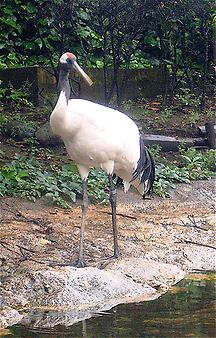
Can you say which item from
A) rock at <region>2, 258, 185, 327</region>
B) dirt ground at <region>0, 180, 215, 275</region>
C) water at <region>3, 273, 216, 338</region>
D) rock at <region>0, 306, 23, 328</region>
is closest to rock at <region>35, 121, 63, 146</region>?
dirt ground at <region>0, 180, 215, 275</region>

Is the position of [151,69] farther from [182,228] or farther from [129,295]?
[129,295]

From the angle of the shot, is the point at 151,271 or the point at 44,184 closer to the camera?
the point at 151,271

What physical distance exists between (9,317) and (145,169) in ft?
9.26

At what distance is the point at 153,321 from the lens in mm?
5531

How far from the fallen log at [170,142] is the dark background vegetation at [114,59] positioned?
0.33 m

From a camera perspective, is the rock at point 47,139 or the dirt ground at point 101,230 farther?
the rock at point 47,139

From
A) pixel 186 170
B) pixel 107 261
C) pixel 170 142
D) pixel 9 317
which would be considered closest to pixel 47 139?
pixel 170 142

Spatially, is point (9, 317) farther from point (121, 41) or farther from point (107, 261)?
point (121, 41)

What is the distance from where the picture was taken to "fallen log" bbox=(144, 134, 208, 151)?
11719 mm

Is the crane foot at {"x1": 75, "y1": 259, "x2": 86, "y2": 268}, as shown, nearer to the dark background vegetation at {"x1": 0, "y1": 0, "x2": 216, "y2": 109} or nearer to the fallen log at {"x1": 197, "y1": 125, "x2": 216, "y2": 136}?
the dark background vegetation at {"x1": 0, "y1": 0, "x2": 216, "y2": 109}

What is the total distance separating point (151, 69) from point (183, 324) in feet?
30.1

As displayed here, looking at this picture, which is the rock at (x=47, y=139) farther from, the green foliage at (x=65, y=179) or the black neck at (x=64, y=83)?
the black neck at (x=64, y=83)

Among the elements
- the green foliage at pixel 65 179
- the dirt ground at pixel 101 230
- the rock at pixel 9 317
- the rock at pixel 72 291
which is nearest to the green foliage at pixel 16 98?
the green foliage at pixel 65 179

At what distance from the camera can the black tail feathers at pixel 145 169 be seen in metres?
7.76
